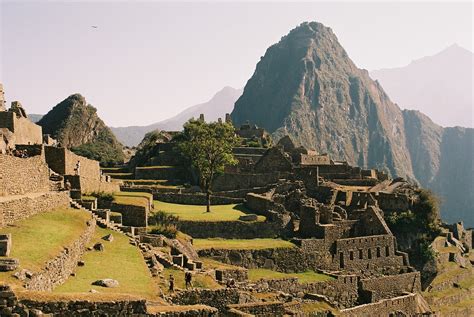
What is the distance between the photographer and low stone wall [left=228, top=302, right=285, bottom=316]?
20031 millimetres

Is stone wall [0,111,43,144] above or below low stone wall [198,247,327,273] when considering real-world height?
above

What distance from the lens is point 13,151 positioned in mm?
27672

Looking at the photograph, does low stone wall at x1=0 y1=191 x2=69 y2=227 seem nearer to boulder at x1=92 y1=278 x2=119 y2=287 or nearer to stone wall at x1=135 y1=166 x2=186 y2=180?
boulder at x1=92 y1=278 x2=119 y2=287

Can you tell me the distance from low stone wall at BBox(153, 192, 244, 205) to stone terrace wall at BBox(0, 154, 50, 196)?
20548 millimetres

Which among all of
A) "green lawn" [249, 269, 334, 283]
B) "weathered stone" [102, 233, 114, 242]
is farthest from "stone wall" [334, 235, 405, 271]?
"weathered stone" [102, 233, 114, 242]

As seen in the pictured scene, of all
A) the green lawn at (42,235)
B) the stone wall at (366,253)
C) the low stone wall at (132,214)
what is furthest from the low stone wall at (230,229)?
the green lawn at (42,235)

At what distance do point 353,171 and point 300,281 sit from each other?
1189 inches

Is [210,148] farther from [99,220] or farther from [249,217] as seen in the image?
[99,220]

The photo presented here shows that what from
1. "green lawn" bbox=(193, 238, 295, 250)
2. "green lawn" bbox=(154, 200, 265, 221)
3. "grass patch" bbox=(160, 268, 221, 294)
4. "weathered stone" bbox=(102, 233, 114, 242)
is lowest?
"green lawn" bbox=(193, 238, 295, 250)

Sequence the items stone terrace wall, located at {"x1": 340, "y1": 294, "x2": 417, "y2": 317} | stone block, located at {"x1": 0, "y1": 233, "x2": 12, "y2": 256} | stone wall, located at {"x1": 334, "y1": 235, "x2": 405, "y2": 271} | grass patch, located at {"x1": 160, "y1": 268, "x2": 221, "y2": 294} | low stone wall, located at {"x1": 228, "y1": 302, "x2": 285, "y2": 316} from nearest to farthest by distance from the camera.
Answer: stone block, located at {"x1": 0, "y1": 233, "x2": 12, "y2": 256} → low stone wall, located at {"x1": 228, "y1": 302, "x2": 285, "y2": 316} → grass patch, located at {"x1": 160, "y1": 268, "x2": 221, "y2": 294} → stone terrace wall, located at {"x1": 340, "y1": 294, "x2": 417, "y2": 317} → stone wall, located at {"x1": 334, "y1": 235, "x2": 405, "y2": 271}

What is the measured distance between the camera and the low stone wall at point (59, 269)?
1421 cm

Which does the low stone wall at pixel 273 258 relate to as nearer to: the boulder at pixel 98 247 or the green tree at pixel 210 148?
the green tree at pixel 210 148

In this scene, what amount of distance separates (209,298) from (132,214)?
14468 mm

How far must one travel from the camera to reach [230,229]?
133 feet
